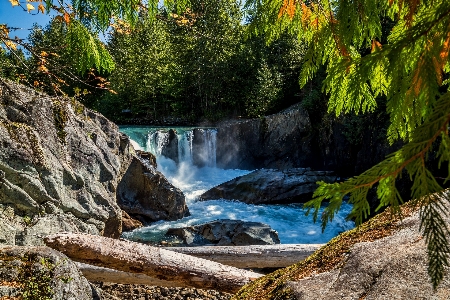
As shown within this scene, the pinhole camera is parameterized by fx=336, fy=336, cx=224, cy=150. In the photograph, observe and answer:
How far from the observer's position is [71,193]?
185 inches

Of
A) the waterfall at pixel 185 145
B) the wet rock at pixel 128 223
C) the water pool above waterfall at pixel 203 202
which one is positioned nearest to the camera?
the wet rock at pixel 128 223

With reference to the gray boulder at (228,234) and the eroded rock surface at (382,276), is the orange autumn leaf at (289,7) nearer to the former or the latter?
the eroded rock surface at (382,276)

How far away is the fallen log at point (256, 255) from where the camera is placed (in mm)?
4270

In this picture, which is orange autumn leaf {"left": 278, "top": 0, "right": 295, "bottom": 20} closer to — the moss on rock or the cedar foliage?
the cedar foliage

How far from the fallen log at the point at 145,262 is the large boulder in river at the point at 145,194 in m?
6.71

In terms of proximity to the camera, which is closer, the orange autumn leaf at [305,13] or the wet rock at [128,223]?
the orange autumn leaf at [305,13]

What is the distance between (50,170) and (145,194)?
5.93m

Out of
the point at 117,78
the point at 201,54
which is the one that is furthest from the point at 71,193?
the point at 117,78

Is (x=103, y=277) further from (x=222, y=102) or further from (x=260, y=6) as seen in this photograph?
(x=222, y=102)

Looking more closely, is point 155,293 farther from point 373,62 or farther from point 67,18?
point 373,62

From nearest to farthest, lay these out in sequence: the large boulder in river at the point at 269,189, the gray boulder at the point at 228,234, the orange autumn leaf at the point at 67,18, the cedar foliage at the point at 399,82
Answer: the cedar foliage at the point at 399,82 → the orange autumn leaf at the point at 67,18 → the gray boulder at the point at 228,234 → the large boulder in river at the point at 269,189

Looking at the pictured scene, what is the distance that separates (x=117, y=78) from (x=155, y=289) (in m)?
26.6

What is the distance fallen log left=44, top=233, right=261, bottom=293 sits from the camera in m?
3.32

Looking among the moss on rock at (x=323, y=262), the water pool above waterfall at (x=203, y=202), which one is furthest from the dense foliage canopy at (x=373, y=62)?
the water pool above waterfall at (x=203, y=202)
